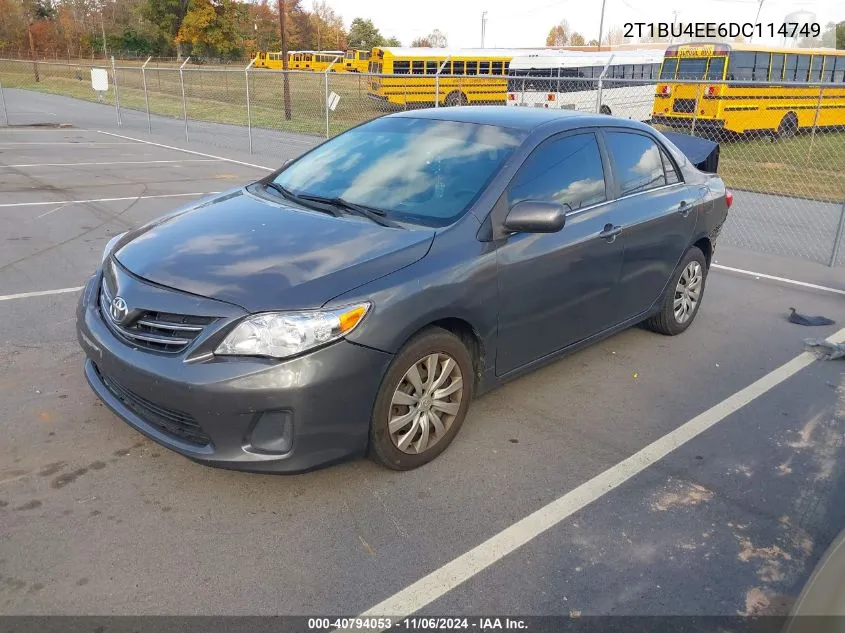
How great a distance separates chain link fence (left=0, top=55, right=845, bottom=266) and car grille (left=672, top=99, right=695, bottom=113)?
5cm

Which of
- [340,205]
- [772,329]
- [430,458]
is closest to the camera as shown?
[430,458]

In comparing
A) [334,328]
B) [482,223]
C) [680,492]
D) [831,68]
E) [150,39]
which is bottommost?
[680,492]

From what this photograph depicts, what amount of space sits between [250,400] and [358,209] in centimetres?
141

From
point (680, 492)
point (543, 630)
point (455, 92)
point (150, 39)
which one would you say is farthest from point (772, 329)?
point (150, 39)

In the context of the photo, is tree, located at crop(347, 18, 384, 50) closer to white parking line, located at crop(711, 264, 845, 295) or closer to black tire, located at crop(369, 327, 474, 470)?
white parking line, located at crop(711, 264, 845, 295)

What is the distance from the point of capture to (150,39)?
69500 mm

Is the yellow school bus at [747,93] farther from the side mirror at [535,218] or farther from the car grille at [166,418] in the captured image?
the car grille at [166,418]

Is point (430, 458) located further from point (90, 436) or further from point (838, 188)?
point (838, 188)

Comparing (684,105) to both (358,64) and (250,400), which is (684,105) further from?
(250,400)

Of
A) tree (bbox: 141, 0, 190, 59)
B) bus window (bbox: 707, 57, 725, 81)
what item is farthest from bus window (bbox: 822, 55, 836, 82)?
tree (bbox: 141, 0, 190, 59)

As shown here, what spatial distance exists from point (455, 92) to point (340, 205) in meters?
24.7

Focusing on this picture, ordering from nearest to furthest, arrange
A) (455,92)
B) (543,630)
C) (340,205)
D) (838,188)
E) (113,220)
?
1. (543,630)
2. (340,205)
3. (113,220)
4. (838,188)
5. (455,92)

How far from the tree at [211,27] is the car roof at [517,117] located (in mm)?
64128

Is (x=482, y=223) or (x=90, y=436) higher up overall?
(x=482, y=223)
